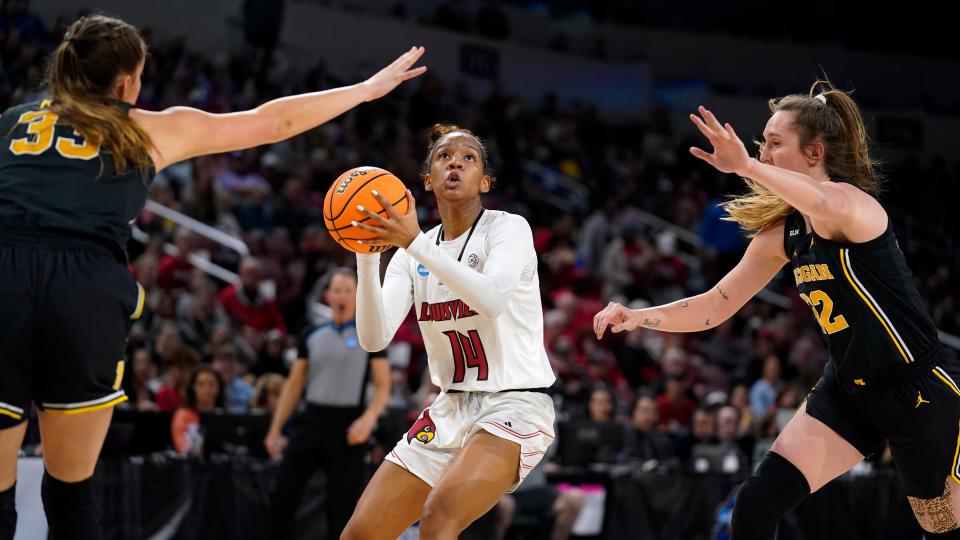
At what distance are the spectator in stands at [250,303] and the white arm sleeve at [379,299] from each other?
6.93 metres

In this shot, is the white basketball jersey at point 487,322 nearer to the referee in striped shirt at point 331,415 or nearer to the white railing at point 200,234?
the referee in striped shirt at point 331,415

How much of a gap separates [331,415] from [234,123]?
4.41 metres

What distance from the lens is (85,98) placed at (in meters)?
3.75

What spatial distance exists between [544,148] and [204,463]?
1353cm

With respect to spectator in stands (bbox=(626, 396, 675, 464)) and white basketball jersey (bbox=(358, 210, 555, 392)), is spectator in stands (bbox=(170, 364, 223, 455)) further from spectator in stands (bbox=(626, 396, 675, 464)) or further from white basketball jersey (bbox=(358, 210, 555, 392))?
white basketball jersey (bbox=(358, 210, 555, 392))

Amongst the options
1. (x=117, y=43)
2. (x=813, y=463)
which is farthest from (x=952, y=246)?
(x=117, y=43)

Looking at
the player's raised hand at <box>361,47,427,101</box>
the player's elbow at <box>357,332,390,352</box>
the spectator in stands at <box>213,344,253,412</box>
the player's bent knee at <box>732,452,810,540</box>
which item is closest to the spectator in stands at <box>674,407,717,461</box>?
the spectator in stands at <box>213,344,253,412</box>

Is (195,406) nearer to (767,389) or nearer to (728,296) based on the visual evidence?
(728,296)

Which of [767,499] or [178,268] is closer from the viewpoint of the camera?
[767,499]

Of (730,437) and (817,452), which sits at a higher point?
(817,452)

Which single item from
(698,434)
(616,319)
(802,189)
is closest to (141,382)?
(698,434)

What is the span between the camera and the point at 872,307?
460 centimetres

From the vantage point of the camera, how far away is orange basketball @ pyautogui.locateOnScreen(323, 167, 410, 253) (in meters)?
4.50

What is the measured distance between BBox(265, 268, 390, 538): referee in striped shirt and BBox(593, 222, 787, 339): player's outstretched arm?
3.18m
